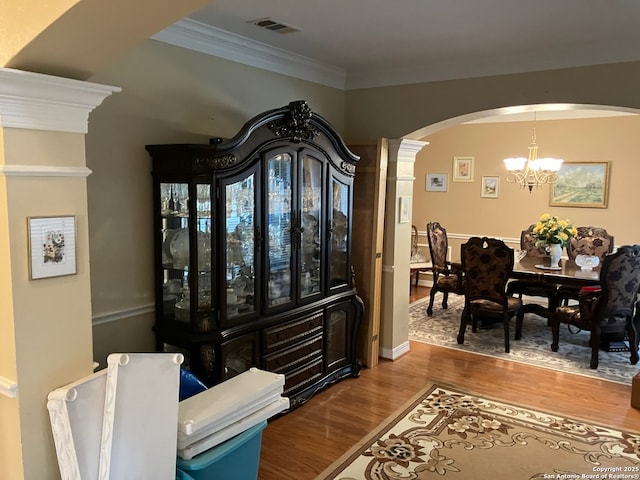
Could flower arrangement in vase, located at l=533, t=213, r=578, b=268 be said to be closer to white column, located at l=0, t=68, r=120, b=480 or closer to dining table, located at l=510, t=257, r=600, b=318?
dining table, located at l=510, t=257, r=600, b=318

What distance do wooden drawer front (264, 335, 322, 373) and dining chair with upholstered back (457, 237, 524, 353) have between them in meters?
2.01

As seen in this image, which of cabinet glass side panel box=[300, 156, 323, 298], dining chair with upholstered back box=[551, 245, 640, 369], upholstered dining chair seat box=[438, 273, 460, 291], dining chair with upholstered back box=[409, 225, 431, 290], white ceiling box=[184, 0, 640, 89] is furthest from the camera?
dining chair with upholstered back box=[409, 225, 431, 290]

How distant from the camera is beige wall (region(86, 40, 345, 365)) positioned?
291cm

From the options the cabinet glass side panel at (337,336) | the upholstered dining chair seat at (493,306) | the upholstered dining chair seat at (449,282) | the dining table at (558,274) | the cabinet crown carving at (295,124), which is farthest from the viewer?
the upholstered dining chair seat at (449,282)

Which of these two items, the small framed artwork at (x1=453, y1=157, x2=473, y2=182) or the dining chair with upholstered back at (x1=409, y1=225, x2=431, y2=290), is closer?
the dining chair with upholstered back at (x1=409, y1=225, x2=431, y2=290)

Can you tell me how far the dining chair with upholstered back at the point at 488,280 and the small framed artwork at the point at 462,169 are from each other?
285 centimetres

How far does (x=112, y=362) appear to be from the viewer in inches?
75.5

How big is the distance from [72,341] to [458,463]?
2.26m

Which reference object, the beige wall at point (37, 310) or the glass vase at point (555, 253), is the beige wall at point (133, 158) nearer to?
the beige wall at point (37, 310)

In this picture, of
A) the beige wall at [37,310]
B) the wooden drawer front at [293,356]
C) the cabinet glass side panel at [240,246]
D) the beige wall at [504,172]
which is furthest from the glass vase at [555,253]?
the beige wall at [37,310]

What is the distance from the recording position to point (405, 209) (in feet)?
15.8

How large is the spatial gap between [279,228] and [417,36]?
157cm

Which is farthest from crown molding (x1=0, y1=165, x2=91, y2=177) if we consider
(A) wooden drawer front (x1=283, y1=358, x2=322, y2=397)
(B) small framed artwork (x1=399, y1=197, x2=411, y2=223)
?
(B) small framed artwork (x1=399, y1=197, x2=411, y2=223)

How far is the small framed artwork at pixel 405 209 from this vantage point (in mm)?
4770
